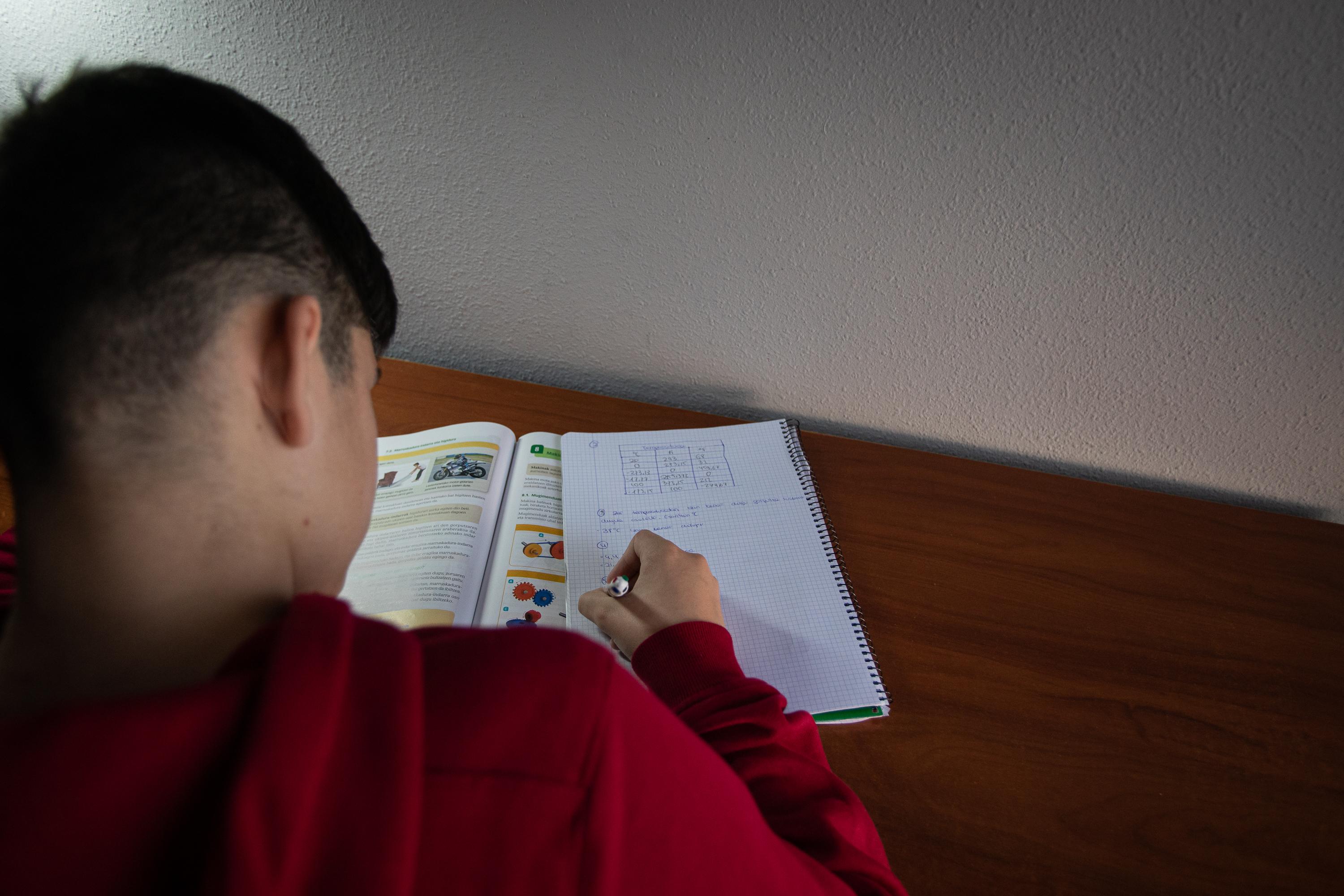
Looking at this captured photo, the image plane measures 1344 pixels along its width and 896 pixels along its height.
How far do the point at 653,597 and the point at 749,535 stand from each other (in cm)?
17

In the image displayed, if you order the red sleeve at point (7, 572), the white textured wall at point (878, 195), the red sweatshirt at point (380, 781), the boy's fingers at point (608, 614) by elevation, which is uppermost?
the white textured wall at point (878, 195)

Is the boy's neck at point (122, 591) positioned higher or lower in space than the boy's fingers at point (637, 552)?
higher

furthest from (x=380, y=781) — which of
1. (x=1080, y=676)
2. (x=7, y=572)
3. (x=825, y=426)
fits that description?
(x=825, y=426)

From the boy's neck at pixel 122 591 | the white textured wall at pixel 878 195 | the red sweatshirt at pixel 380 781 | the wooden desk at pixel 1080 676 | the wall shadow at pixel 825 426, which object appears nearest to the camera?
the red sweatshirt at pixel 380 781

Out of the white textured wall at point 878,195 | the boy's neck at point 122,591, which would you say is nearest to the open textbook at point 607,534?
the white textured wall at point 878,195

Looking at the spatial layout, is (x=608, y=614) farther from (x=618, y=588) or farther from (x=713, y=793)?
(x=713, y=793)

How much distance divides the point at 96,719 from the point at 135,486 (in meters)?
0.14

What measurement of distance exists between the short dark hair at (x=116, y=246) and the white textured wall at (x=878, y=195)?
43 cm

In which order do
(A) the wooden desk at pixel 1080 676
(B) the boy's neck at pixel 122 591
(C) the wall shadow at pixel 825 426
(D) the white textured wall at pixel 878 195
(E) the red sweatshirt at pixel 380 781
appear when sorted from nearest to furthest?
1. (E) the red sweatshirt at pixel 380 781
2. (B) the boy's neck at pixel 122 591
3. (A) the wooden desk at pixel 1080 676
4. (D) the white textured wall at pixel 878 195
5. (C) the wall shadow at pixel 825 426

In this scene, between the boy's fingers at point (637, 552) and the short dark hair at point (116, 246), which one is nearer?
the short dark hair at point (116, 246)

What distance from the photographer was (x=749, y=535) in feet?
2.38

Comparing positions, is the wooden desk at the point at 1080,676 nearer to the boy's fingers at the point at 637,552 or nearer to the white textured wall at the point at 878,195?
the white textured wall at the point at 878,195

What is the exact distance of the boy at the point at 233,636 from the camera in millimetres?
233

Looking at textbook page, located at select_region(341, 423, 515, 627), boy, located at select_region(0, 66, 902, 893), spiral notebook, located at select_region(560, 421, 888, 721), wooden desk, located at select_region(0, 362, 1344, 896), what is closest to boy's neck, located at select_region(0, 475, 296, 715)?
boy, located at select_region(0, 66, 902, 893)
